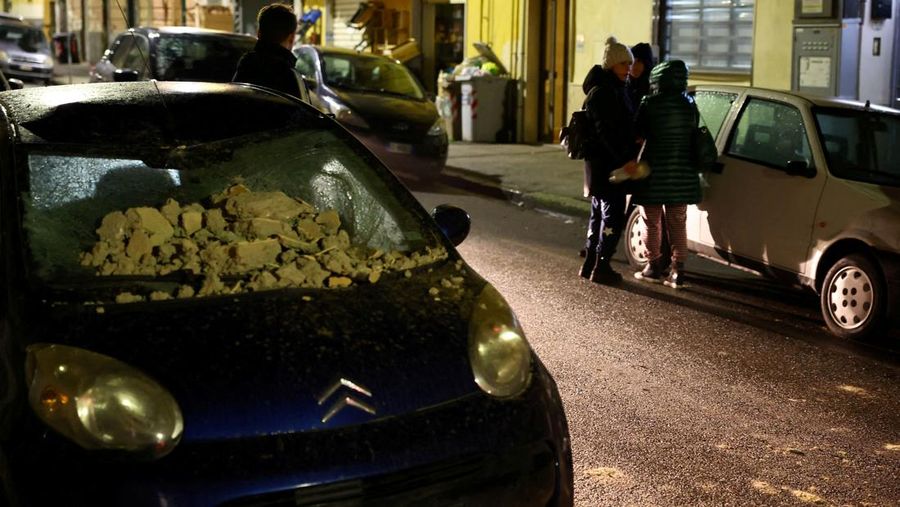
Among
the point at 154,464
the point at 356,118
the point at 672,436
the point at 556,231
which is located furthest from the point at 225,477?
the point at 356,118

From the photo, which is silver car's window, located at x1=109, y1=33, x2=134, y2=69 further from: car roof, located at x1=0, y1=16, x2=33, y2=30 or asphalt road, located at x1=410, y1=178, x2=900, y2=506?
car roof, located at x1=0, y1=16, x2=33, y2=30

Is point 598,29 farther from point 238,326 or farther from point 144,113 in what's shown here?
point 238,326

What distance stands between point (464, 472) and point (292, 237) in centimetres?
126

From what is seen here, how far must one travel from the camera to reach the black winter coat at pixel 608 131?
877 cm

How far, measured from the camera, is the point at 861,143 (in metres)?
8.21

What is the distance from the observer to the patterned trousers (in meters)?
8.85

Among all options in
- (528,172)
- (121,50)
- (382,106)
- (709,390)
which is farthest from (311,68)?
(709,390)

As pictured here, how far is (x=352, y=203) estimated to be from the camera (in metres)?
4.54

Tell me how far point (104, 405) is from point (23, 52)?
29.1 meters

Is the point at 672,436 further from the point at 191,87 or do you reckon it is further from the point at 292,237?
the point at 191,87

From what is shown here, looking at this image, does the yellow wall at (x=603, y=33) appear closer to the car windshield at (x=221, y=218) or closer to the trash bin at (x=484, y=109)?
the trash bin at (x=484, y=109)

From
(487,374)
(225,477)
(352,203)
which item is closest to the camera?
(225,477)

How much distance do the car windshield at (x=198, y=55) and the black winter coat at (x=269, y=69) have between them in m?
5.55

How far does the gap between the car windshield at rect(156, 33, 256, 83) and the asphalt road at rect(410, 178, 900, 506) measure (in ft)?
15.4
